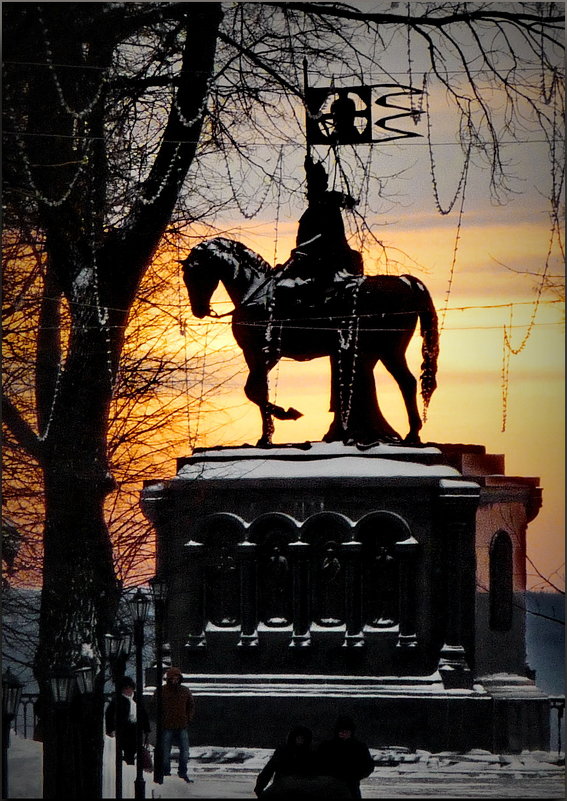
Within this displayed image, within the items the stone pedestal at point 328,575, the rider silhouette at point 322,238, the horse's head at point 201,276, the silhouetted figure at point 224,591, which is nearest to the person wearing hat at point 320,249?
the rider silhouette at point 322,238

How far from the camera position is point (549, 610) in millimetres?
16266

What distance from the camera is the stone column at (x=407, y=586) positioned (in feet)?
52.9

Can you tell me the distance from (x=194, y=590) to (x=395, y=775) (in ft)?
7.65

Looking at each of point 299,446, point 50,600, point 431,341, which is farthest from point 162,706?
point 431,341

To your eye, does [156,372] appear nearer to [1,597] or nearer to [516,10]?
[1,597]

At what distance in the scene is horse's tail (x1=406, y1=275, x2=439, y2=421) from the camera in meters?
16.1

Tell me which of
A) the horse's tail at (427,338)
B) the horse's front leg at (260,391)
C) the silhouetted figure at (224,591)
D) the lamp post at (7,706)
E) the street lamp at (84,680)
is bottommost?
the lamp post at (7,706)

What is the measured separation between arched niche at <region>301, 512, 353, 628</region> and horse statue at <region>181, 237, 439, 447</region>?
2.39 ft

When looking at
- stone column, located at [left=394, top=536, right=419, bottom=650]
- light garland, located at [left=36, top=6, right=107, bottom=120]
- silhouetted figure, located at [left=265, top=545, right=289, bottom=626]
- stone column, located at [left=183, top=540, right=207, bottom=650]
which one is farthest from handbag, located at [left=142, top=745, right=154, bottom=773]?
light garland, located at [left=36, top=6, right=107, bottom=120]

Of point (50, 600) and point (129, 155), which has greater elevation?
point (129, 155)

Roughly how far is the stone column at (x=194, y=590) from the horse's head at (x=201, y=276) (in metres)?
1.97

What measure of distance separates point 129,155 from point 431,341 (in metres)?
2.95

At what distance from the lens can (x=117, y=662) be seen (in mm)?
14938

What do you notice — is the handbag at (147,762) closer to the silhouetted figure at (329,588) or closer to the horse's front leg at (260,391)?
the silhouetted figure at (329,588)
